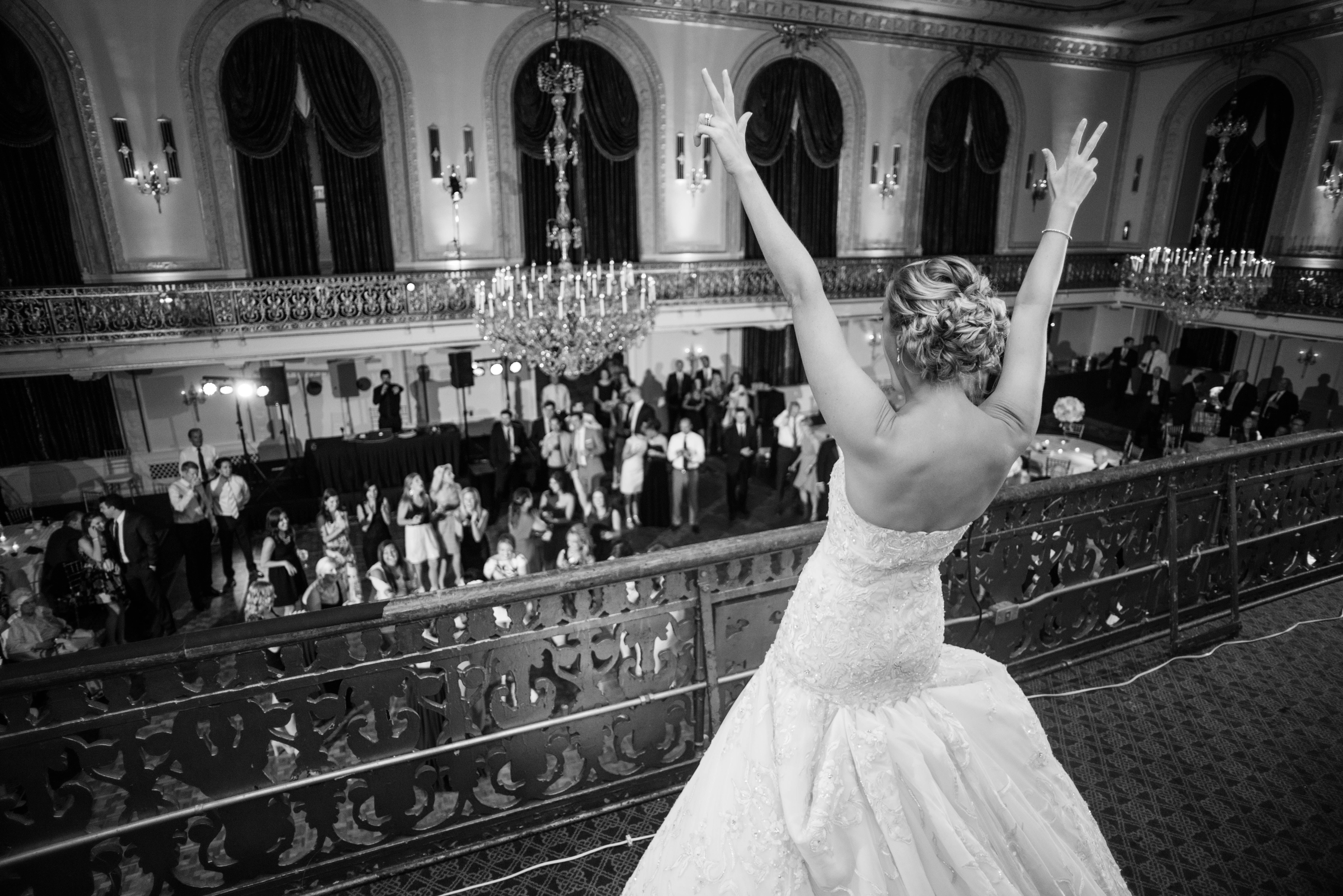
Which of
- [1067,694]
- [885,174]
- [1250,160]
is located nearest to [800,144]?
[885,174]

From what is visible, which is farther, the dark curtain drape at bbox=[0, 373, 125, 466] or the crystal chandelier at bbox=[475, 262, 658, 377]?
the dark curtain drape at bbox=[0, 373, 125, 466]

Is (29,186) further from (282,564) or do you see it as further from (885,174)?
(885,174)

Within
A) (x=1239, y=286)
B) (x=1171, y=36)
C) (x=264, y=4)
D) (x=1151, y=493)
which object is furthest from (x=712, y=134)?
(x=1171, y=36)

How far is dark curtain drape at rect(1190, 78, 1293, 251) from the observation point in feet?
47.1

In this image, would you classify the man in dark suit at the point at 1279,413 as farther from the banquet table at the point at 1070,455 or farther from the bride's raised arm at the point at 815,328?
the bride's raised arm at the point at 815,328

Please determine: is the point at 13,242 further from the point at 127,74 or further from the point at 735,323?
the point at 735,323

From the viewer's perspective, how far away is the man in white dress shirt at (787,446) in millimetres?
10547

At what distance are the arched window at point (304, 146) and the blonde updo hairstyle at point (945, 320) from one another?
11539 millimetres

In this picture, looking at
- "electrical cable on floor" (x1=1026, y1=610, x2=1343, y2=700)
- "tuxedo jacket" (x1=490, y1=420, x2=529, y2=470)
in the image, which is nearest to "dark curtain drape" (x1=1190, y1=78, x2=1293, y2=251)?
"tuxedo jacket" (x1=490, y1=420, x2=529, y2=470)

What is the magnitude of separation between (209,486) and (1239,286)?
14050 millimetres

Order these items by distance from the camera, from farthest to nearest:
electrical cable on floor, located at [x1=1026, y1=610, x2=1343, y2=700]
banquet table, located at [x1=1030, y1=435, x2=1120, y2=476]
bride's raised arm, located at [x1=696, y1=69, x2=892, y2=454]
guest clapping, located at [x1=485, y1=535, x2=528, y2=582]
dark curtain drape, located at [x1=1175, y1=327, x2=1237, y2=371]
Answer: dark curtain drape, located at [x1=1175, y1=327, x2=1237, y2=371]
banquet table, located at [x1=1030, y1=435, x2=1120, y2=476]
guest clapping, located at [x1=485, y1=535, x2=528, y2=582]
electrical cable on floor, located at [x1=1026, y1=610, x2=1343, y2=700]
bride's raised arm, located at [x1=696, y1=69, x2=892, y2=454]

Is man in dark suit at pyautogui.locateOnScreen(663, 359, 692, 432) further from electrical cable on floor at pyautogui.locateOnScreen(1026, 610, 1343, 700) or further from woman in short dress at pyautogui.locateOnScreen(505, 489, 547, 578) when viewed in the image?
electrical cable on floor at pyautogui.locateOnScreen(1026, 610, 1343, 700)

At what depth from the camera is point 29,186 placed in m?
9.94

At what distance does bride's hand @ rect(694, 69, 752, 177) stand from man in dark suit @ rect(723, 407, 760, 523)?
872 cm
